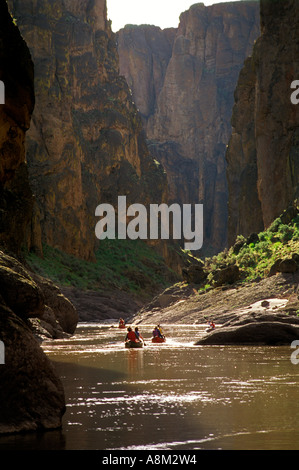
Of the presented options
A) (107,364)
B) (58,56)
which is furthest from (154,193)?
(107,364)

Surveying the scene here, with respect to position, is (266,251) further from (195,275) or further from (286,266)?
(195,275)

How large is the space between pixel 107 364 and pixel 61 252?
266 ft

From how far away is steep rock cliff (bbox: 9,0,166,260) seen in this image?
103 m

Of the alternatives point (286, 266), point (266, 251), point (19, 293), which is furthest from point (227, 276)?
point (19, 293)

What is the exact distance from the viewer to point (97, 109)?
137m

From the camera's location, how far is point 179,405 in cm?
1283

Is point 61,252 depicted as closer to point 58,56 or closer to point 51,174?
point 51,174

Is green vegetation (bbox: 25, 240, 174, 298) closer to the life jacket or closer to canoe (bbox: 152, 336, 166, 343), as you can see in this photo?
canoe (bbox: 152, 336, 166, 343)

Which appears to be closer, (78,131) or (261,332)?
(261,332)

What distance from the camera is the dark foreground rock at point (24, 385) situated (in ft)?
32.7

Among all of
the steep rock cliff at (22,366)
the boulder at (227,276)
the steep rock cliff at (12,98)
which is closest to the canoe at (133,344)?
the steep rock cliff at (12,98)

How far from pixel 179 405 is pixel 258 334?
15.1 m

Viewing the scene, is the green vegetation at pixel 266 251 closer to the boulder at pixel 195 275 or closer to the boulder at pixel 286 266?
the boulder at pixel 286 266

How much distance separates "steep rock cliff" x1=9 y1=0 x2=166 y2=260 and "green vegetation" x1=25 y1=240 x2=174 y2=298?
3.41 metres
